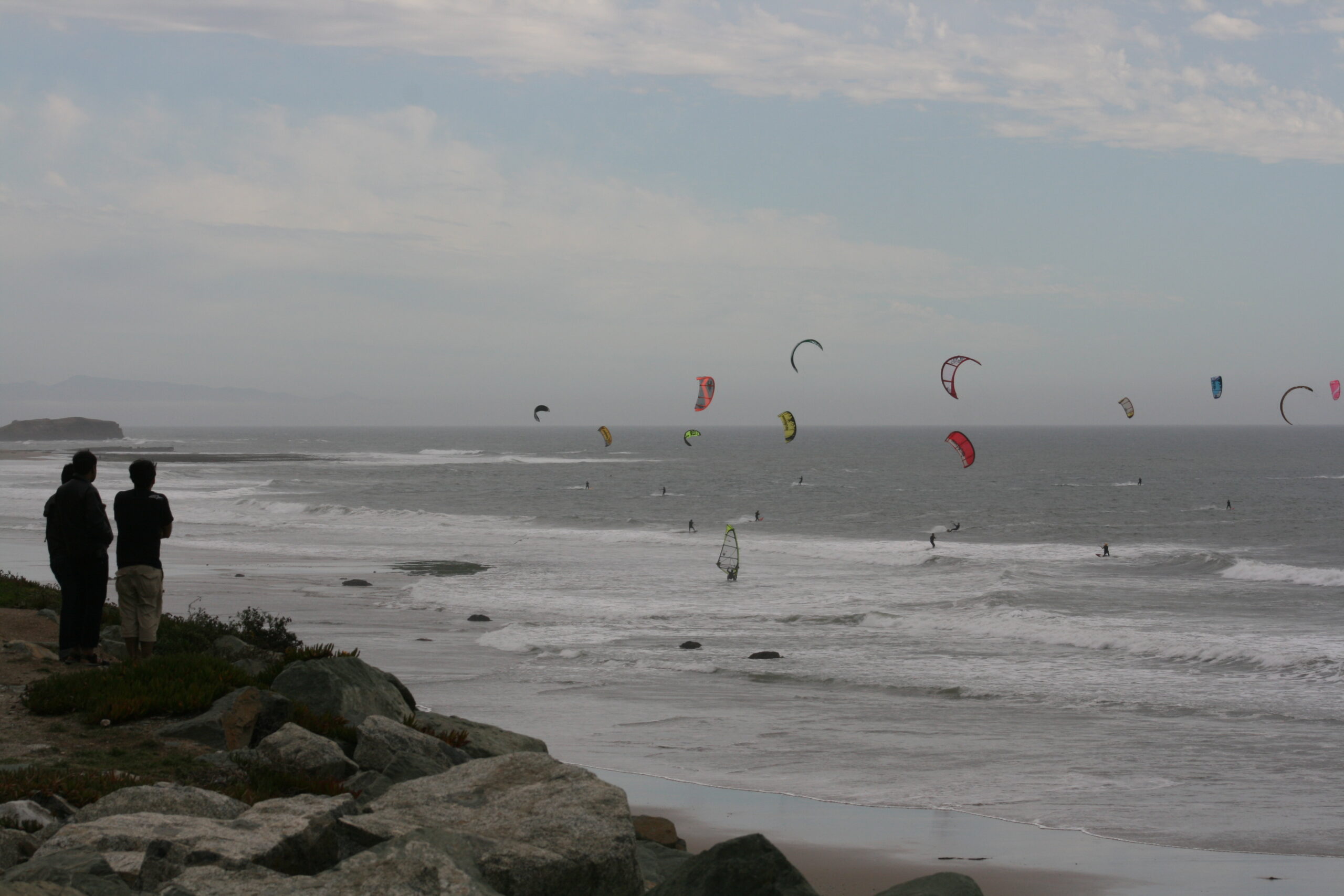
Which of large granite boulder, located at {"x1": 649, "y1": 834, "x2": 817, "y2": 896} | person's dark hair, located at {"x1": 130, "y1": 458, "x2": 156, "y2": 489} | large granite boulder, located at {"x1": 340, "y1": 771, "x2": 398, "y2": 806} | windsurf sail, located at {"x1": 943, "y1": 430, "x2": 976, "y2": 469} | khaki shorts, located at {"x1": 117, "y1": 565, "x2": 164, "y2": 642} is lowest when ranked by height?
large granite boulder, located at {"x1": 340, "y1": 771, "x2": 398, "y2": 806}

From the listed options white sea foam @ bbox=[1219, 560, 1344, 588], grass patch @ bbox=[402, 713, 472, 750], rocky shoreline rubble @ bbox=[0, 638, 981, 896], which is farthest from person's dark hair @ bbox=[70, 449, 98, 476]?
white sea foam @ bbox=[1219, 560, 1344, 588]

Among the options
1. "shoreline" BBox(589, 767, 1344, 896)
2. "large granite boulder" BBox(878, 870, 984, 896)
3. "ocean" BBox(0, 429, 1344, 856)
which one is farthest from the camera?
"ocean" BBox(0, 429, 1344, 856)

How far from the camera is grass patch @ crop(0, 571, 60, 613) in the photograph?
11.6 meters

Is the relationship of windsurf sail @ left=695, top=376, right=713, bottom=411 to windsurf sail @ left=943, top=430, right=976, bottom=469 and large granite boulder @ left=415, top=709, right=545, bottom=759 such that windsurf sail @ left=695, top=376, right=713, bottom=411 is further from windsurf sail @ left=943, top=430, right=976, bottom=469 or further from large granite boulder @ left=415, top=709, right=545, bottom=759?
large granite boulder @ left=415, top=709, right=545, bottom=759

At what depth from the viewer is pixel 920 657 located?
17.7 metres

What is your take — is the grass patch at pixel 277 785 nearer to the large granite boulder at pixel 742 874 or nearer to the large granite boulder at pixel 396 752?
the large granite boulder at pixel 396 752

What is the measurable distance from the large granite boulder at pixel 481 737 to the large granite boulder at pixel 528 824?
Result: 7.37ft

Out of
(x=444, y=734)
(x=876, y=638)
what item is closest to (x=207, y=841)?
(x=444, y=734)

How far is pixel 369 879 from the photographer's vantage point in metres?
3.83

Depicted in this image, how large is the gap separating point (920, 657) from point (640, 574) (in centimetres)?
1201

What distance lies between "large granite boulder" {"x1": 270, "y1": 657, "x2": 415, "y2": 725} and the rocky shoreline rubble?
0.97 metres

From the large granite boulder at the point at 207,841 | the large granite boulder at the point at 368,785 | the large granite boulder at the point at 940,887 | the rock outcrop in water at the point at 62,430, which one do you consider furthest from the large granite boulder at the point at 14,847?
the rock outcrop in water at the point at 62,430

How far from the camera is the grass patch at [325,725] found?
23.2 ft

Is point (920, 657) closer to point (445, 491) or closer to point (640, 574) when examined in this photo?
point (640, 574)
